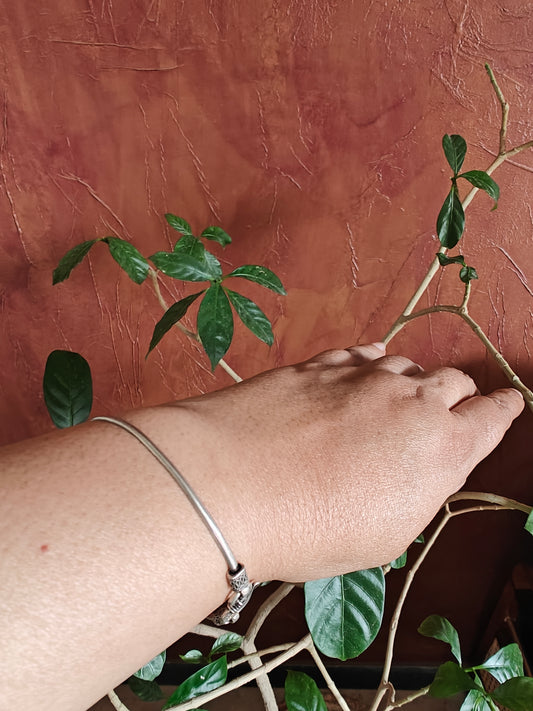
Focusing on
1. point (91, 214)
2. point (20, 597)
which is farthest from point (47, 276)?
point (20, 597)

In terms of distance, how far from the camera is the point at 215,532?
1.37 ft

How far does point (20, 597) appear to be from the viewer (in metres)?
0.34

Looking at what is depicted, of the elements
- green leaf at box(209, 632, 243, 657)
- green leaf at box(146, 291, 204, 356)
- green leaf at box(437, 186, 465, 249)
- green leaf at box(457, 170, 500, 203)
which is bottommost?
green leaf at box(209, 632, 243, 657)

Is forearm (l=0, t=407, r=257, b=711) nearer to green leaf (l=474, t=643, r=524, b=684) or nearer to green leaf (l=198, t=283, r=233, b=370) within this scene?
green leaf (l=198, t=283, r=233, b=370)

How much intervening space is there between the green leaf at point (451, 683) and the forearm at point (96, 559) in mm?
369

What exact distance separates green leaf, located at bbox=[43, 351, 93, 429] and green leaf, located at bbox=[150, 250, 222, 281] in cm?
21

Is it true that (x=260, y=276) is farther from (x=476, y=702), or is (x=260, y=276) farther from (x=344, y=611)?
(x=476, y=702)

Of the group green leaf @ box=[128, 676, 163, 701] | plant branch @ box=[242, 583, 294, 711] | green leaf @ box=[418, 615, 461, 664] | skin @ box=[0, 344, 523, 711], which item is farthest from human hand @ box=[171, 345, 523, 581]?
green leaf @ box=[128, 676, 163, 701]

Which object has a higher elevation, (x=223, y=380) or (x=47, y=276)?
(x=47, y=276)

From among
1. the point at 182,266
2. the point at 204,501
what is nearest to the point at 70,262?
the point at 182,266

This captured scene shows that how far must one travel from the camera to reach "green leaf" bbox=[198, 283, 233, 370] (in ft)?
1.97

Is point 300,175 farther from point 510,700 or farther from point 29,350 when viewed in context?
point 510,700

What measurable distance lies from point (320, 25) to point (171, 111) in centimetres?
27

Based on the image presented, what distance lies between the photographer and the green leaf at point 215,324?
599mm
